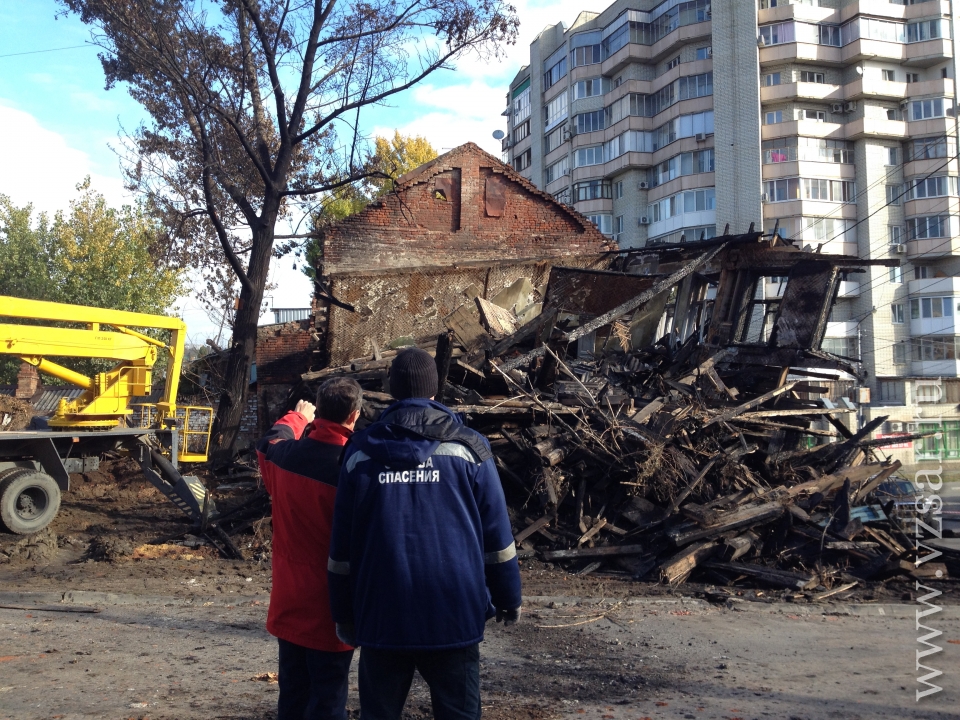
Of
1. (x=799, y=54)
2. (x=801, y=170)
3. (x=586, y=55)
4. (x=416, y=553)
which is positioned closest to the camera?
(x=416, y=553)

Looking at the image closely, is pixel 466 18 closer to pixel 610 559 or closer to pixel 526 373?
pixel 526 373

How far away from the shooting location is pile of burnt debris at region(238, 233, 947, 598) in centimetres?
815

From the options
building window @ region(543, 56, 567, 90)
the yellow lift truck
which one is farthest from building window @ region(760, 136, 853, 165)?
the yellow lift truck

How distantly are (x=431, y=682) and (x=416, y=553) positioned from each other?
0.47m

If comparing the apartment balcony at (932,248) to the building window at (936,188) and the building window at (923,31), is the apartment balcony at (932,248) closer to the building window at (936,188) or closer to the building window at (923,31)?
the building window at (936,188)

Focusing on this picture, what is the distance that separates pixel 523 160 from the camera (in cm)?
5253

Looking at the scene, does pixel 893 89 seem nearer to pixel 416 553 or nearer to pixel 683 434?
pixel 683 434

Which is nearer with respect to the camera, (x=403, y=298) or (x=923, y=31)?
(x=403, y=298)

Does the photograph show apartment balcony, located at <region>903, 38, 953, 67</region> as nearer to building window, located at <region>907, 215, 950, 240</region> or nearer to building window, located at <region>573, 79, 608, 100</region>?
building window, located at <region>907, 215, 950, 240</region>

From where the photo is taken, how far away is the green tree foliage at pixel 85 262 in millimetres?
29047

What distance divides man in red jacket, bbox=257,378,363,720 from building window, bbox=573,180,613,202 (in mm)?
43020

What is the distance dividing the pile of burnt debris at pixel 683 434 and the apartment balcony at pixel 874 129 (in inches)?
1153

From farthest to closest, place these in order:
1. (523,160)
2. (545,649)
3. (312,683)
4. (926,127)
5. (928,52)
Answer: (523,160)
(926,127)
(928,52)
(545,649)
(312,683)

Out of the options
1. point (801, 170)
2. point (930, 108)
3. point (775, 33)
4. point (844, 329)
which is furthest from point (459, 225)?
point (930, 108)
